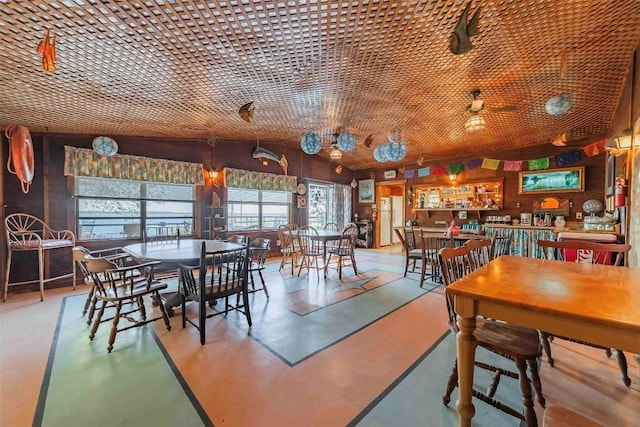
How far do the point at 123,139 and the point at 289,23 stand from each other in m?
4.04

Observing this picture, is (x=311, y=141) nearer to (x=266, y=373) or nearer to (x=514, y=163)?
(x=266, y=373)

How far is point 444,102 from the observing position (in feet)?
12.4

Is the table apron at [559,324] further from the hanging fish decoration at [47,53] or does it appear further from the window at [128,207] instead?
the window at [128,207]

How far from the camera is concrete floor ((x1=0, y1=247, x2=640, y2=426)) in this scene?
157cm

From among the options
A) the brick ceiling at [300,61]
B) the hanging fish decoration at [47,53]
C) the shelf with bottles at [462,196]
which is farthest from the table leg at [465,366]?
the shelf with bottles at [462,196]

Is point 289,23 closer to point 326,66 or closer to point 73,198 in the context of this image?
point 326,66

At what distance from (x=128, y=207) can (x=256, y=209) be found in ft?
8.58

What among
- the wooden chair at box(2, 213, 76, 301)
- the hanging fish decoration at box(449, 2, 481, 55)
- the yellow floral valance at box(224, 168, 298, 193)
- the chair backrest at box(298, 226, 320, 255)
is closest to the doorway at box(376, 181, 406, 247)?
the yellow floral valance at box(224, 168, 298, 193)

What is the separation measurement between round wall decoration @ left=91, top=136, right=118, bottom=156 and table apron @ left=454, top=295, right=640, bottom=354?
530 cm

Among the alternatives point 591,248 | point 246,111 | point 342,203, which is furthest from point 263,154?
point 591,248

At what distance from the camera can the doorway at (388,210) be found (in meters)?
8.63

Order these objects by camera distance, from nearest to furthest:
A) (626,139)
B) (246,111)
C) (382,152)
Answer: (626,139) < (246,111) < (382,152)

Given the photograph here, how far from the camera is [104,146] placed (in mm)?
4359

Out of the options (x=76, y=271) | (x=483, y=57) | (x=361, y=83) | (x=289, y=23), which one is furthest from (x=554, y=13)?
(x=76, y=271)
